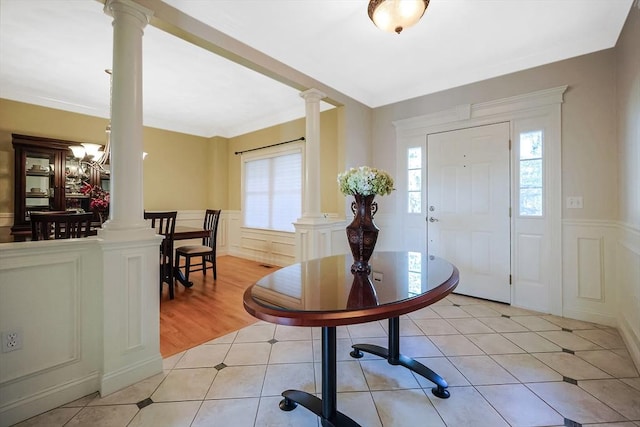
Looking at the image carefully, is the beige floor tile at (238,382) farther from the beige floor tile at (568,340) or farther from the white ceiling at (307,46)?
the white ceiling at (307,46)

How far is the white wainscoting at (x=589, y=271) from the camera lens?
255cm

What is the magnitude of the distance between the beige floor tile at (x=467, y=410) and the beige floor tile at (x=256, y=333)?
53.3 inches

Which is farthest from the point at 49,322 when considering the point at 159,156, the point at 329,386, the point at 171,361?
the point at 159,156

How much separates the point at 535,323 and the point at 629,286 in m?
0.75

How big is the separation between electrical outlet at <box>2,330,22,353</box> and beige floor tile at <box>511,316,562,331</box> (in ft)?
12.0

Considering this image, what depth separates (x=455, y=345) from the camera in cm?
223

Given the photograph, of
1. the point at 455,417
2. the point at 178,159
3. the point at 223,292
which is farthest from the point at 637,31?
the point at 178,159

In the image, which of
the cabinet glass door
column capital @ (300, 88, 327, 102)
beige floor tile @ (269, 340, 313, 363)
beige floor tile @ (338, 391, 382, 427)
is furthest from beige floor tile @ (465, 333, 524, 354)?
the cabinet glass door

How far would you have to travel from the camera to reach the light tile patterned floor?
1.47m

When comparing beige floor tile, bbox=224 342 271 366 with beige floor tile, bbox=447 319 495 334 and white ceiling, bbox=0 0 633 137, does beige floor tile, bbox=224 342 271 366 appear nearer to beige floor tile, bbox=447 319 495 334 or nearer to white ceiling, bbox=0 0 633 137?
beige floor tile, bbox=447 319 495 334

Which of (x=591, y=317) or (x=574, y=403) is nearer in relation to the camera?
(x=574, y=403)

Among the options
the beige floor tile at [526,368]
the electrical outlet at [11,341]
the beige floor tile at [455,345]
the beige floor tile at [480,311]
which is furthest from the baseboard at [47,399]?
the beige floor tile at [480,311]

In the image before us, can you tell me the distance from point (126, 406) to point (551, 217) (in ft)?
12.4

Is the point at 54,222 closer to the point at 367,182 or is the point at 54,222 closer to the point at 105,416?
the point at 105,416
